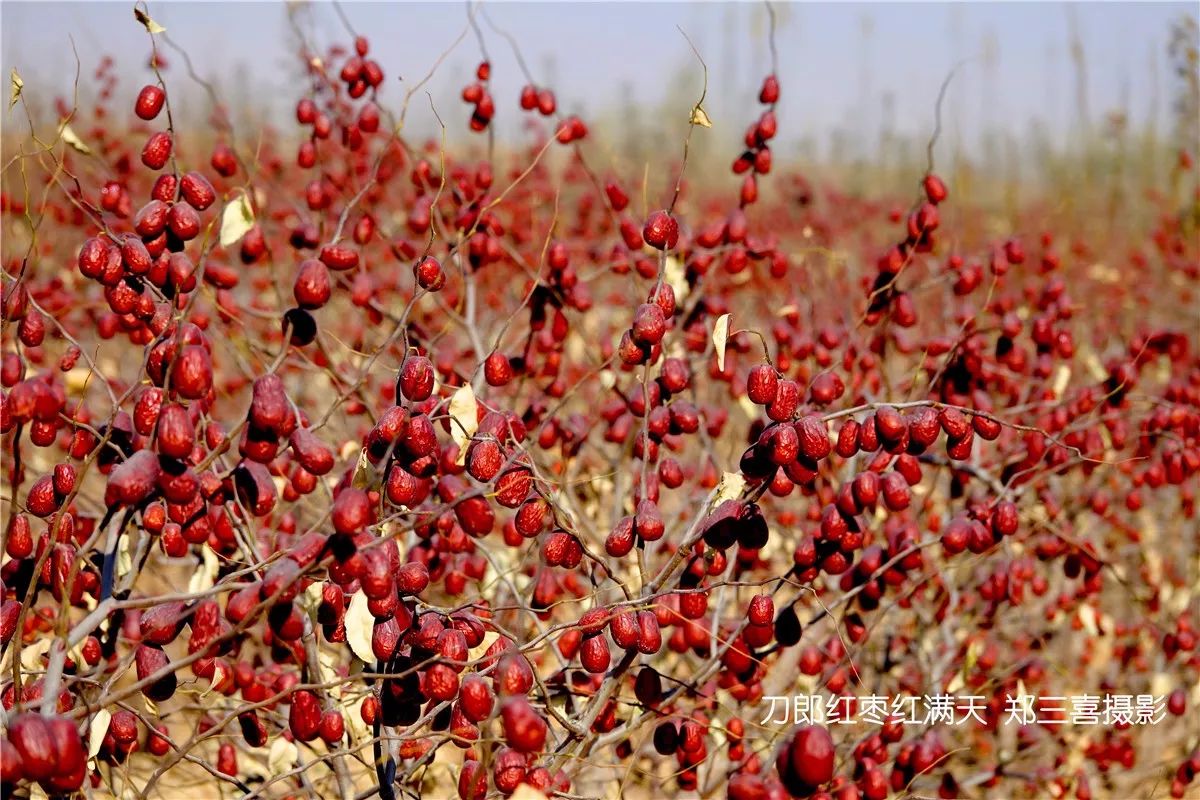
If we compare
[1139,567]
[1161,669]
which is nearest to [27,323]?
[1161,669]

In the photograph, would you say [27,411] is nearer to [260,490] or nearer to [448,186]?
[260,490]

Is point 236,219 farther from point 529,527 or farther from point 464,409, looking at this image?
point 529,527

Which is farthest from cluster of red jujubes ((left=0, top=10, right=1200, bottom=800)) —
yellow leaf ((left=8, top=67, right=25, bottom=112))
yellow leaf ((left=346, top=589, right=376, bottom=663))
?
yellow leaf ((left=8, top=67, right=25, bottom=112))

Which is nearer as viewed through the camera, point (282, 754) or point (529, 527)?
point (529, 527)

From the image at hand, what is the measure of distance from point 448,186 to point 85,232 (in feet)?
9.98

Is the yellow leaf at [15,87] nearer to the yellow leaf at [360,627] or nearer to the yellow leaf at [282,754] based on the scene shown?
the yellow leaf at [360,627]

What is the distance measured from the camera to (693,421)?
187 centimetres

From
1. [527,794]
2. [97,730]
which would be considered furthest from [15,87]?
[527,794]

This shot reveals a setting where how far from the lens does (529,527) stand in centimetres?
152

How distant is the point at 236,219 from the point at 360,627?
21.4 inches

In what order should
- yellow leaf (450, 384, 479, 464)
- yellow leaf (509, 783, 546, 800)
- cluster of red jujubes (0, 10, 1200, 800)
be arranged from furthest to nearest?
yellow leaf (450, 384, 479, 464), cluster of red jujubes (0, 10, 1200, 800), yellow leaf (509, 783, 546, 800)

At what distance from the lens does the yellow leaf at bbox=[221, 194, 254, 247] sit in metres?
1.37

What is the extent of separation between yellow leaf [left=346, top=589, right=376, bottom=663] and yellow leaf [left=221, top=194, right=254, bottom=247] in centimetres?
48

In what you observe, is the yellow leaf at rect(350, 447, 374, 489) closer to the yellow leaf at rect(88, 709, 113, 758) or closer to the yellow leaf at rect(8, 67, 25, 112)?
the yellow leaf at rect(88, 709, 113, 758)
